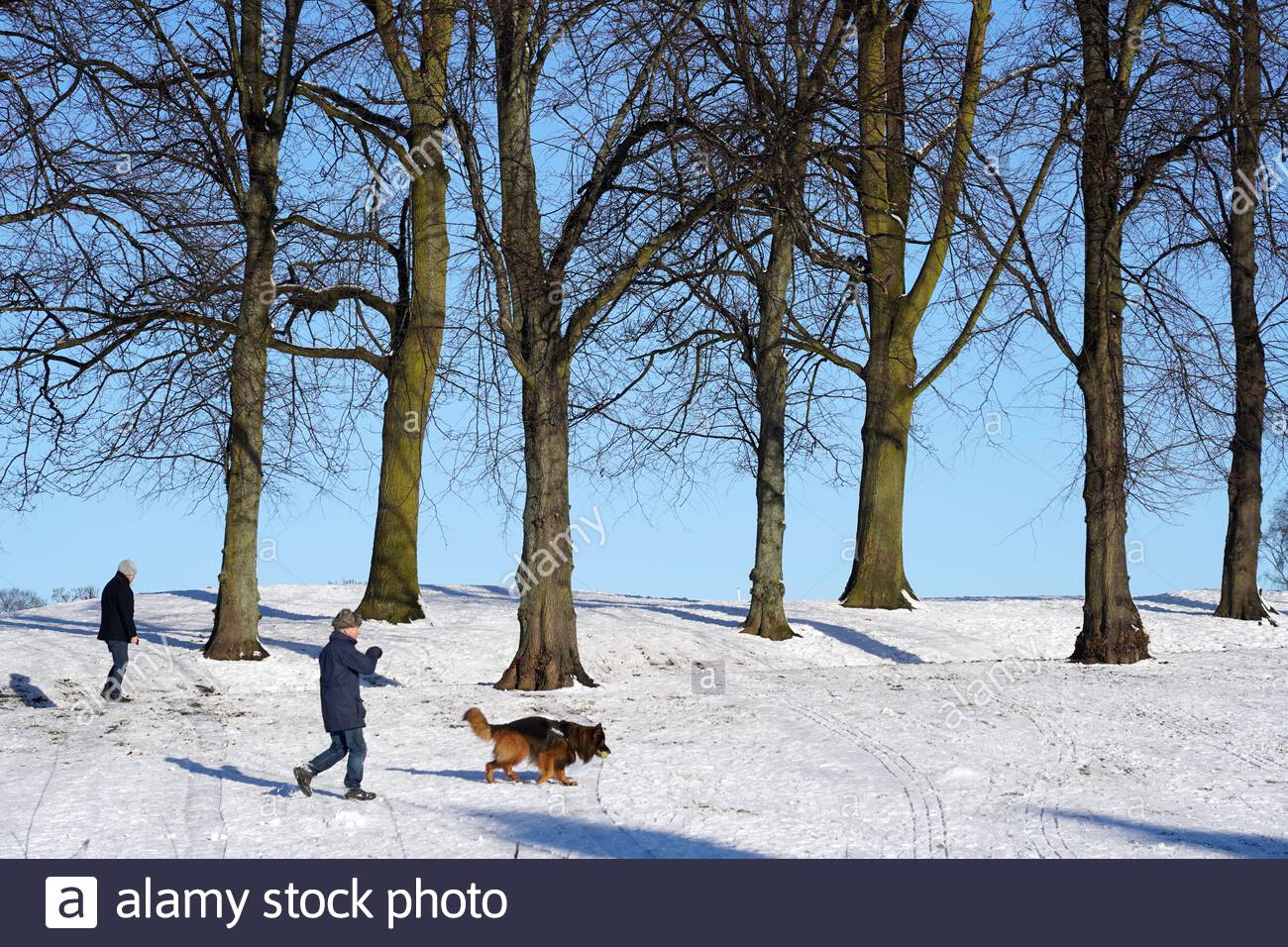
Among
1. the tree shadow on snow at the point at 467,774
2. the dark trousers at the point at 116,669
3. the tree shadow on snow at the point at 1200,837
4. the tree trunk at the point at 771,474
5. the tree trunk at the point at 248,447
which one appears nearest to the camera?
the tree shadow on snow at the point at 1200,837

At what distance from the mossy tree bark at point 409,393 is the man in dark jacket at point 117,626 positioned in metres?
5.99

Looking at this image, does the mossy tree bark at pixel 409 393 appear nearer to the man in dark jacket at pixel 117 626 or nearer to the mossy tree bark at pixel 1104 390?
the man in dark jacket at pixel 117 626

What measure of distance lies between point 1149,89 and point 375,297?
43.9 feet

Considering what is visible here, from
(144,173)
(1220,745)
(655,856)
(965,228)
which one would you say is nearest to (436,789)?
(655,856)

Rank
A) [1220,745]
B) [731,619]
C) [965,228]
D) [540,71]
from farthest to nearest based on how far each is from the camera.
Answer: [731,619], [540,71], [965,228], [1220,745]

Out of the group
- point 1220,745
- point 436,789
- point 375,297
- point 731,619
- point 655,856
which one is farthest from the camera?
point 731,619

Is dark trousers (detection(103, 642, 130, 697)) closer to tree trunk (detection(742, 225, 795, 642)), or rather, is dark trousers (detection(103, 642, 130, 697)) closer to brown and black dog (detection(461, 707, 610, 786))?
brown and black dog (detection(461, 707, 610, 786))

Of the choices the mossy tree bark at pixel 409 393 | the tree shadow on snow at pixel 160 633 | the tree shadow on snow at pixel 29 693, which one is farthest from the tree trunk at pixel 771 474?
the tree shadow on snow at pixel 29 693

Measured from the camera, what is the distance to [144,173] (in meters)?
19.2

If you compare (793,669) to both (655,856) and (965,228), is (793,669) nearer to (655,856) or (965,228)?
(965,228)

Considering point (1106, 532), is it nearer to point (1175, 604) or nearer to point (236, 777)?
point (1175, 604)

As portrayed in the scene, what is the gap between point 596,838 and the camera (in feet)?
32.8

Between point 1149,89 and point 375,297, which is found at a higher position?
point 1149,89

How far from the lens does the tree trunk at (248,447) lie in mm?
19266
